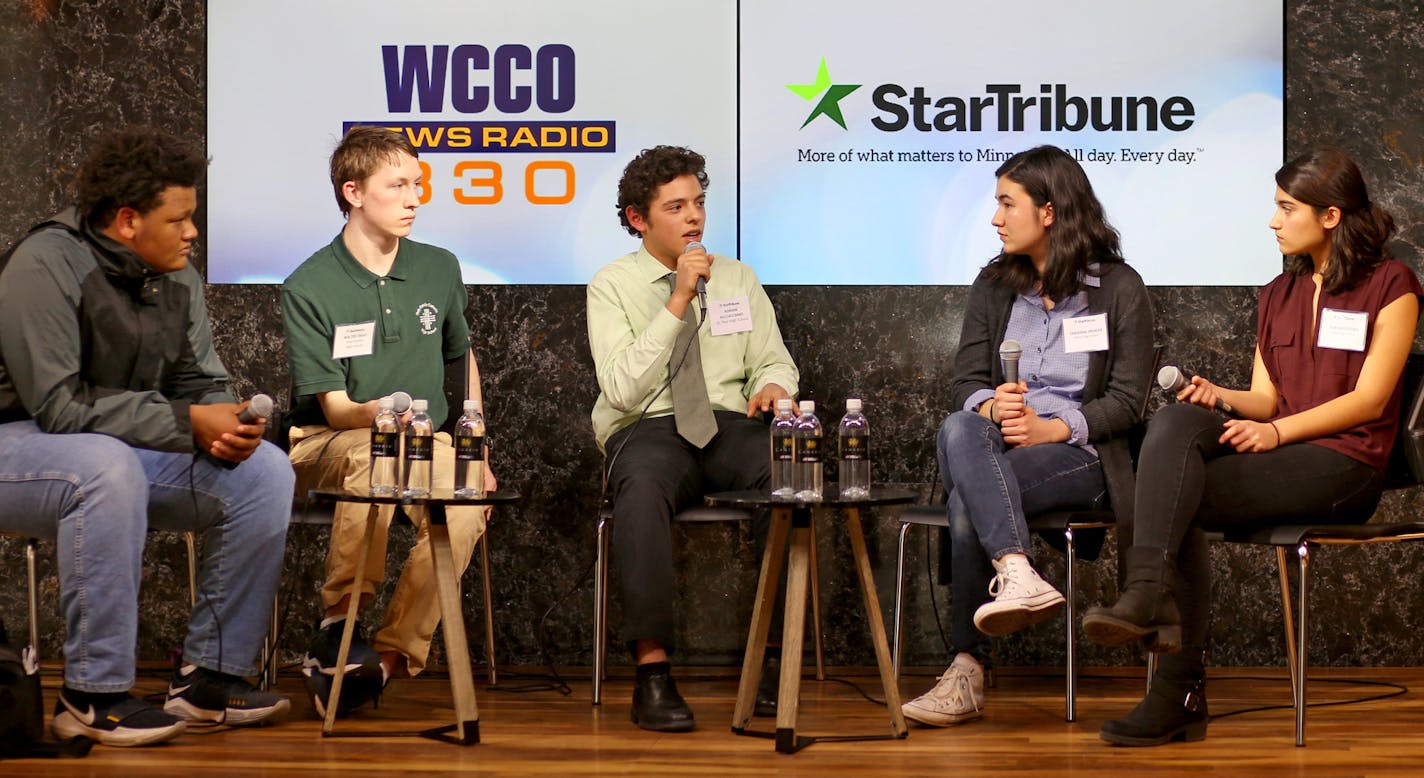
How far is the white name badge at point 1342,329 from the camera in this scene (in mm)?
3258

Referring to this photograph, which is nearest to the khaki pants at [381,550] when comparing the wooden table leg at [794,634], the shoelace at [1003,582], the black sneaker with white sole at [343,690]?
the black sneaker with white sole at [343,690]

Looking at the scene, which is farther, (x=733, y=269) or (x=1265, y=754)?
(x=733, y=269)

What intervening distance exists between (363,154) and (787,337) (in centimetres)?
132

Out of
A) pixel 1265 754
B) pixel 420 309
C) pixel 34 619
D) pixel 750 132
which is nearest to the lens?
pixel 1265 754

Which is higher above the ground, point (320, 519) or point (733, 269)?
point (733, 269)

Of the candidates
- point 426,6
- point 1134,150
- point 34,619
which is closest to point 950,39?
point 1134,150

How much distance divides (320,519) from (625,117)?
1.50 meters

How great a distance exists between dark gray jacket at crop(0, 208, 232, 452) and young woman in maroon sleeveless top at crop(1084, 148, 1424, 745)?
6.50ft

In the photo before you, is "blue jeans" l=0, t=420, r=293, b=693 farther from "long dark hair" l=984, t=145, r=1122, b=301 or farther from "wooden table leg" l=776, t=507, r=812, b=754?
"long dark hair" l=984, t=145, r=1122, b=301

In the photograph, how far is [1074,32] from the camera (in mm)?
4219

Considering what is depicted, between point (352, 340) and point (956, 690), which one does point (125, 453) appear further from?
point (956, 690)

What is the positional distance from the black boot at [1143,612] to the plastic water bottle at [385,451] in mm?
1456

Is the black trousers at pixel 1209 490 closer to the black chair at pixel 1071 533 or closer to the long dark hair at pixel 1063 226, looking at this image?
the black chair at pixel 1071 533

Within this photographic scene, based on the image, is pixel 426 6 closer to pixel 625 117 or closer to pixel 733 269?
pixel 625 117
